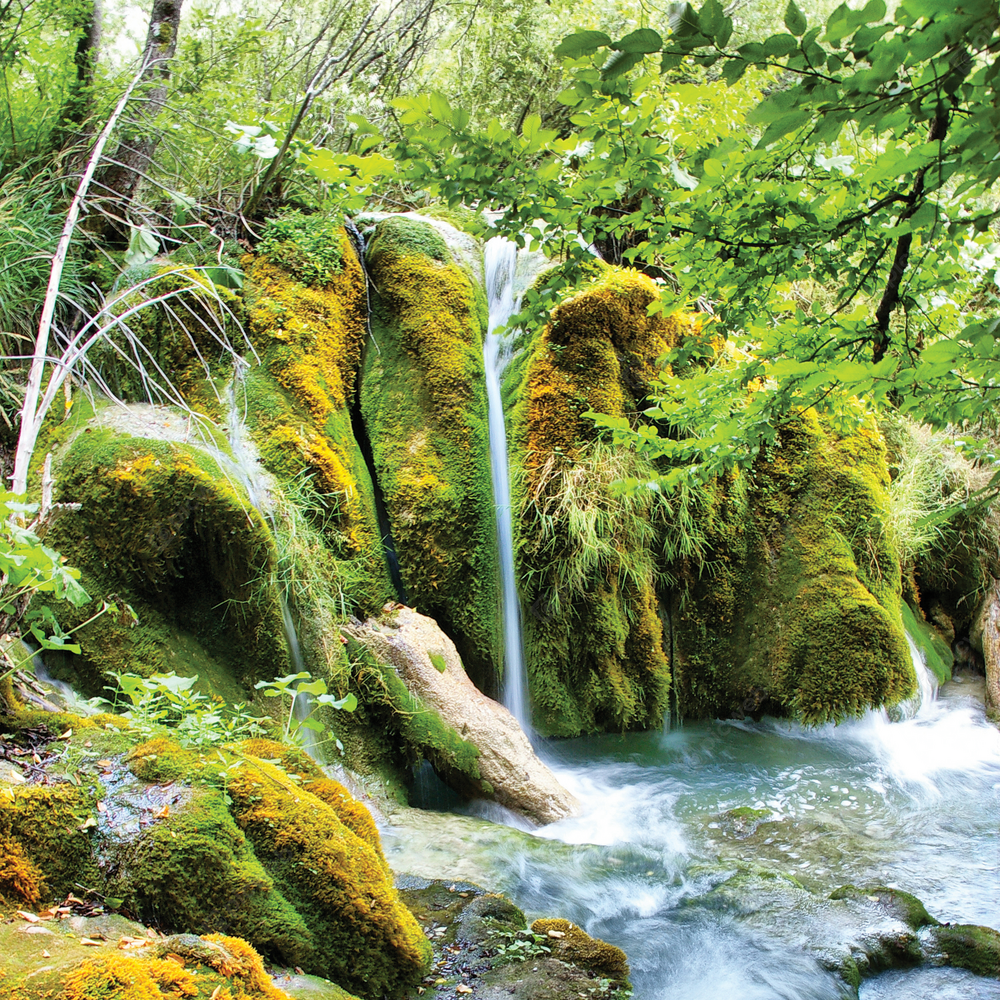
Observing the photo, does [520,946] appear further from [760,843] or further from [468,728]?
[760,843]

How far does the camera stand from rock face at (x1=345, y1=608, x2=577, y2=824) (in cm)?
429

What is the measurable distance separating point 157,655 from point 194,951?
7.86ft

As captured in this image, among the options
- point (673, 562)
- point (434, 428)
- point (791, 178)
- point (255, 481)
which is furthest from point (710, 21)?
point (673, 562)

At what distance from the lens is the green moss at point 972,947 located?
2.98 metres

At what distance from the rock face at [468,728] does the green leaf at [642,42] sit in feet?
12.0

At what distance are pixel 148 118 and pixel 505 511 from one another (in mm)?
3603

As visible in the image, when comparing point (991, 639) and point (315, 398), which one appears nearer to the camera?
point (315, 398)

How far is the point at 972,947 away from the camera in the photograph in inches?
120

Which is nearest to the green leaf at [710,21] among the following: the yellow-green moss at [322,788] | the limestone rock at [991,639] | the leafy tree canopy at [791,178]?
the leafy tree canopy at [791,178]

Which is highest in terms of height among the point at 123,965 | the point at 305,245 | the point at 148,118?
the point at 148,118

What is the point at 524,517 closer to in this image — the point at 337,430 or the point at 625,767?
the point at 337,430

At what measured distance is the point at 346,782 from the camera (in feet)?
13.3

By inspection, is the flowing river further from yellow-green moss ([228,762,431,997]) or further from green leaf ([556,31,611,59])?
green leaf ([556,31,611,59])

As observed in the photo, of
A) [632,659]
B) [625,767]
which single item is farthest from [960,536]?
[625,767]
